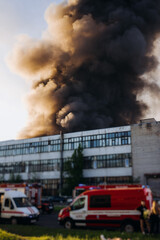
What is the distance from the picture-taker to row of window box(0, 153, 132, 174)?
5016cm

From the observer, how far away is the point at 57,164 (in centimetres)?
5772

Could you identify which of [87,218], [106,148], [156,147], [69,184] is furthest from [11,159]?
[87,218]

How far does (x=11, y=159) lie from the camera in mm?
65438

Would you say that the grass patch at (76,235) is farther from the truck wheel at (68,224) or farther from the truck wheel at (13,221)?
the truck wheel at (13,221)

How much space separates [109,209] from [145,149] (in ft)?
116

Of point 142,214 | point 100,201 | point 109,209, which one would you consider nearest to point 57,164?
point 100,201

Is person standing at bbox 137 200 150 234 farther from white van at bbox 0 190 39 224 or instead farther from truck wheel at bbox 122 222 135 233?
white van at bbox 0 190 39 224

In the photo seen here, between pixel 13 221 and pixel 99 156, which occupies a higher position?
pixel 99 156

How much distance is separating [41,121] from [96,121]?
624 inches

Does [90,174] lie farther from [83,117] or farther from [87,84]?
[87,84]

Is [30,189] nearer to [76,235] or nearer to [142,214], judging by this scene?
[76,235]

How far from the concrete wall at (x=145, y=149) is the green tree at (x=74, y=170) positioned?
10.9 meters

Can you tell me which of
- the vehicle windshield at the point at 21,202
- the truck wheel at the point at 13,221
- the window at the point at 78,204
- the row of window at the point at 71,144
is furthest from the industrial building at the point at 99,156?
the window at the point at 78,204

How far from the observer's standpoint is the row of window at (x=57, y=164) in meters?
50.2
